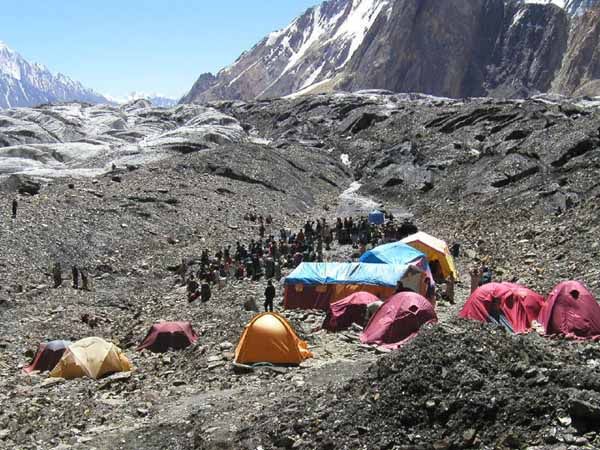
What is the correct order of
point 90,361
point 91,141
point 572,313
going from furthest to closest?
point 91,141 < point 90,361 < point 572,313

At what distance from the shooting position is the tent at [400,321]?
1931 centimetres

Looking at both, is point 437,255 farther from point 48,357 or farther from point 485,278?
point 48,357

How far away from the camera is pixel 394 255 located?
27953 millimetres

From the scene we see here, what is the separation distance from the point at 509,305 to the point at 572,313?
7.78ft

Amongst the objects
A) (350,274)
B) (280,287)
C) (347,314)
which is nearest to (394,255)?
(350,274)

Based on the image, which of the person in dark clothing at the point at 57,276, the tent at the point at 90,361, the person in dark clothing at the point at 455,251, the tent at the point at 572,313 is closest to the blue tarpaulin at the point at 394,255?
the person in dark clothing at the point at 455,251

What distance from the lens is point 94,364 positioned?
758 inches

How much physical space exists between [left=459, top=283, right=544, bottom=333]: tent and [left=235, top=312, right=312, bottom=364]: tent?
5.92m

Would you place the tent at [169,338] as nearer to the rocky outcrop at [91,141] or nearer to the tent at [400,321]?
the tent at [400,321]

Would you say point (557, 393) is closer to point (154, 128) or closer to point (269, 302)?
point (269, 302)

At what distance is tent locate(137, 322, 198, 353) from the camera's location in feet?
70.1

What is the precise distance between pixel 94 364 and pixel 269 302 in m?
7.30

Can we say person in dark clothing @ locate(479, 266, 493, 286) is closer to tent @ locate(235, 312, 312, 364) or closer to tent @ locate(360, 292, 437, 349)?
tent @ locate(360, 292, 437, 349)

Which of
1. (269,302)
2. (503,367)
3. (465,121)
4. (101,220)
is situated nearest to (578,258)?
(269,302)
